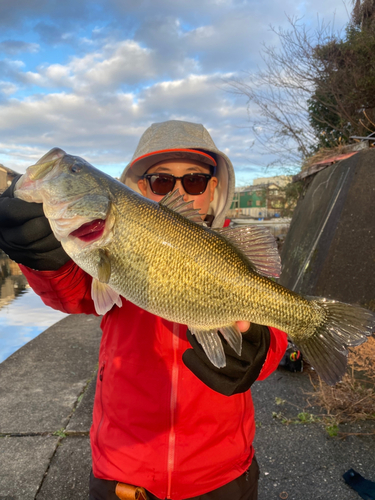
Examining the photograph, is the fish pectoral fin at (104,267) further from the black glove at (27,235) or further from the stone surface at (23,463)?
the stone surface at (23,463)

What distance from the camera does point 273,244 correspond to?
1.85 meters

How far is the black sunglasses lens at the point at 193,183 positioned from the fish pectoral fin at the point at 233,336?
1140 mm

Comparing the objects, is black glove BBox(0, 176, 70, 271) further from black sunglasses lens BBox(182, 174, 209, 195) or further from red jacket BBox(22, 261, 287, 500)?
black sunglasses lens BBox(182, 174, 209, 195)

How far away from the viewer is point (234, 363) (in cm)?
179

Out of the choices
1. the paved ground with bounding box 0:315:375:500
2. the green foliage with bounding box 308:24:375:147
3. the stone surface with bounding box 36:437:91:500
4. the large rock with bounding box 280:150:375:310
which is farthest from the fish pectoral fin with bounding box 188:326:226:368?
the green foliage with bounding box 308:24:375:147

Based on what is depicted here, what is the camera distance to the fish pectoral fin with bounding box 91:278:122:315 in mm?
1727

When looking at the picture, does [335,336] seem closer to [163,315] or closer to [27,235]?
[163,315]

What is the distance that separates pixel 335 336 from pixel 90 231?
1.40 metres

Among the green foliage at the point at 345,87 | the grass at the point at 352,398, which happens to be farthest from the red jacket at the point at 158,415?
the green foliage at the point at 345,87

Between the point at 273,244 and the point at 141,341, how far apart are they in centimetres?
96

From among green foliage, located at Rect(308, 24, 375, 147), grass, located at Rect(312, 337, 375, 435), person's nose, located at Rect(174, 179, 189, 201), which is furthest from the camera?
green foliage, located at Rect(308, 24, 375, 147)

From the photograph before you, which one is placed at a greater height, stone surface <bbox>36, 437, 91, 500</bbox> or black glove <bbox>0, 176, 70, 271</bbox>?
black glove <bbox>0, 176, 70, 271</bbox>

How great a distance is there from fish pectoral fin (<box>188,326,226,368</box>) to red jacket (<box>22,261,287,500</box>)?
325mm

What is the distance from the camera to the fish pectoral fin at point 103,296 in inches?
68.0
